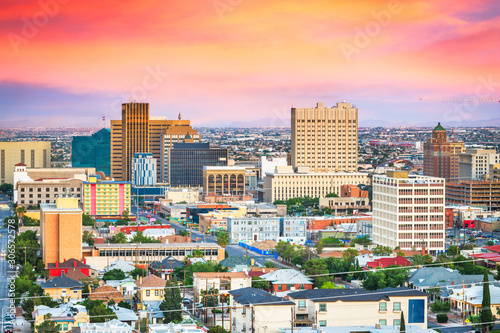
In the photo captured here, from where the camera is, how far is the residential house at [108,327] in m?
34.5

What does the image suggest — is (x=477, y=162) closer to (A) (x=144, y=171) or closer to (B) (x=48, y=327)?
(A) (x=144, y=171)

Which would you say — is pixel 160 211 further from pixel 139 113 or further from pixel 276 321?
pixel 276 321

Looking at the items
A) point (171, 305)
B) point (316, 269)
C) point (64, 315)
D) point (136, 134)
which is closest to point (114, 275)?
point (316, 269)

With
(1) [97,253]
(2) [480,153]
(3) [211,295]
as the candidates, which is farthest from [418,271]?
(2) [480,153]

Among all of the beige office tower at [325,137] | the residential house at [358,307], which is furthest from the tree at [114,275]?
the beige office tower at [325,137]

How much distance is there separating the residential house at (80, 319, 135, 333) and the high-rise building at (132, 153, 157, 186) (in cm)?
7950

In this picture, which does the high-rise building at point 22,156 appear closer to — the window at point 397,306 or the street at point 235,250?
the street at point 235,250

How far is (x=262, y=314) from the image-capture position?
36.5 metres

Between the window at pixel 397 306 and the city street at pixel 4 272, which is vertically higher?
the window at pixel 397 306

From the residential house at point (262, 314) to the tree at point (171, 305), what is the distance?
237 centimetres

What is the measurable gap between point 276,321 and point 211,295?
608 cm

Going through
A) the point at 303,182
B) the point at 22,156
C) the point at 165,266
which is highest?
the point at 22,156

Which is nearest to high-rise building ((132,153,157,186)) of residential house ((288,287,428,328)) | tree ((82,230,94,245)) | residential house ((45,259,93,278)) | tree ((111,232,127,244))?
tree ((82,230,94,245))

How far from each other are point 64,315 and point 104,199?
50.9m
